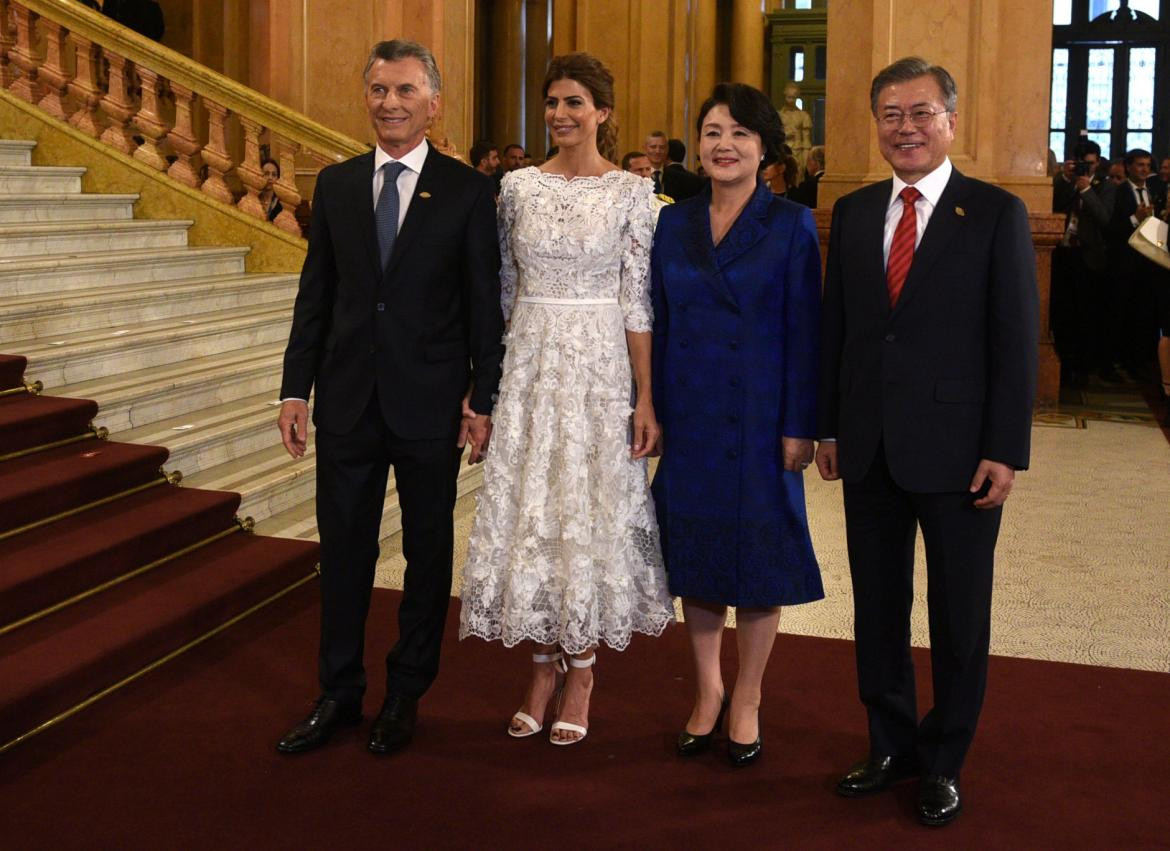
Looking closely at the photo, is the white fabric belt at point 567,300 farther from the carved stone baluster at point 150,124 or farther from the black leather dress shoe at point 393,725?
the carved stone baluster at point 150,124

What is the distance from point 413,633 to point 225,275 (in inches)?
204

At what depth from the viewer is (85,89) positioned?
354 inches

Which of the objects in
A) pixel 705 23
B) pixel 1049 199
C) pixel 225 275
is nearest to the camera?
pixel 225 275

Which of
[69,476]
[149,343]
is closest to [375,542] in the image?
[69,476]

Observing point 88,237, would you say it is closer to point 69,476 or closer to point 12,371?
point 12,371

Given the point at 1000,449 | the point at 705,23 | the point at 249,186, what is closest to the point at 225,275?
the point at 249,186

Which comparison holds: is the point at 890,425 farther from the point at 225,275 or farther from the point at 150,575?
the point at 225,275

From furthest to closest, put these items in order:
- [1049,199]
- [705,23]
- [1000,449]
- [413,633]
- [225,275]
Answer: [705,23]
[1049,199]
[225,275]
[413,633]
[1000,449]

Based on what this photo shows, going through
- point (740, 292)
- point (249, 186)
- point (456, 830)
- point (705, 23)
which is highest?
point (705, 23)

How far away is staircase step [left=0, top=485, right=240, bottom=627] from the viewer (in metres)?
4.50

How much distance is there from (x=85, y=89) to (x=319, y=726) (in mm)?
6370

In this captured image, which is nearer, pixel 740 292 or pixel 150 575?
pixel 740 292

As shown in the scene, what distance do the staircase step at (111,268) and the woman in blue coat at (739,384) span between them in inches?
165

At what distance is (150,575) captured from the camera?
505 centimetres
